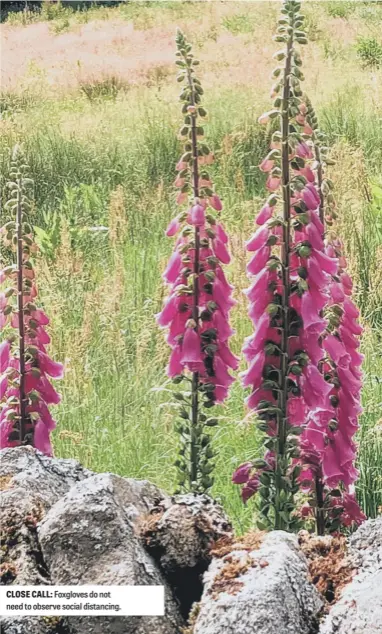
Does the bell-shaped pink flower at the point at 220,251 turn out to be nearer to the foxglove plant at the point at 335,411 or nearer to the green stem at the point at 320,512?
the foxglove plant at the point at 335,411

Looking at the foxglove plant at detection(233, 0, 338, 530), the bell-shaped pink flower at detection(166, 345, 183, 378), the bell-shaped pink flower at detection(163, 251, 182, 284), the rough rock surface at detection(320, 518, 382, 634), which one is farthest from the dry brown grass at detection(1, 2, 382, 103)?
the rough rock surface at detection(320, 518, 382, 634)

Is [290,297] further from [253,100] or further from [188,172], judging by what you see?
[253,100]

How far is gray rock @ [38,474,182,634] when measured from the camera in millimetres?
2453

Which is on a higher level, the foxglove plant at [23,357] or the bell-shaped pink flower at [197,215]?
the bell-shaped pink flower at [197,215]

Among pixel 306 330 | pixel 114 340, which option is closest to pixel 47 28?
pixel 114 340

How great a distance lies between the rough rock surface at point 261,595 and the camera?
2211 mm

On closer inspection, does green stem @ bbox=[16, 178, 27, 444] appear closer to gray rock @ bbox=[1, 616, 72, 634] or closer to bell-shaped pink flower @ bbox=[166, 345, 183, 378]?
bell-shaped pink flower @ bbox=[166, 345, 183, 378]

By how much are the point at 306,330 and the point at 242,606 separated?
0.71 m

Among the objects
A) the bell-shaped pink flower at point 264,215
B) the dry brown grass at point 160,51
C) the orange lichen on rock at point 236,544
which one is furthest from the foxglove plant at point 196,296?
the dry brown grass at point 160,51

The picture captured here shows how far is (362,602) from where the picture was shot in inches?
87.1
